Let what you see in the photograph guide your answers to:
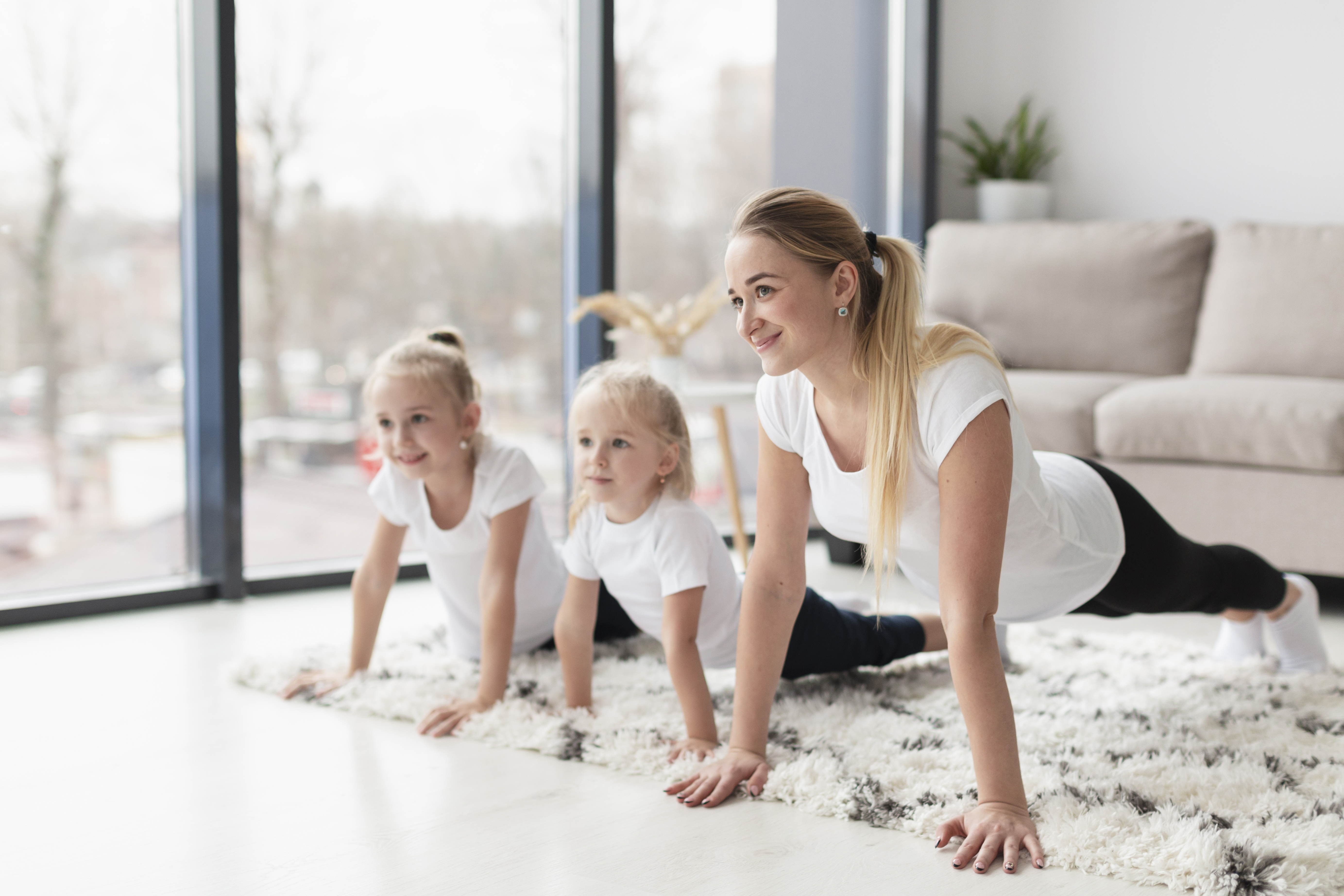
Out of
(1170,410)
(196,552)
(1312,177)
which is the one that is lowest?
(196,552)

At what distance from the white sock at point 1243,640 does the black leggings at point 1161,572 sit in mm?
197

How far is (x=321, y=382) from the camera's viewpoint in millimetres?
2867

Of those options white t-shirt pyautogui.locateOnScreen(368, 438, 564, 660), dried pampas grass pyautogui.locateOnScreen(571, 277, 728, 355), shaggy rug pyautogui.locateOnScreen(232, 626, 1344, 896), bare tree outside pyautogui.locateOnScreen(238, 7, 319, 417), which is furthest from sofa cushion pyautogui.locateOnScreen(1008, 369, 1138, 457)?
bare tree outside pyautogui.locateOnScreen(238, 7, 319, 417)

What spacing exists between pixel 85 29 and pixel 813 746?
2.17 metres

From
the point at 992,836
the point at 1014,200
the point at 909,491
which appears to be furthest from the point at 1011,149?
the point at 992,836

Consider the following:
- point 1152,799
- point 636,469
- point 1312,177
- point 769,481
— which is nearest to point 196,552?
point 636,469

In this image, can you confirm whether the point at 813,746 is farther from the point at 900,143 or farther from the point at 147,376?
the point at 900,143

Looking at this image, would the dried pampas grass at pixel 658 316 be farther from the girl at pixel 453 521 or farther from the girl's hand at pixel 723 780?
the girl's hand at pixel 723 780

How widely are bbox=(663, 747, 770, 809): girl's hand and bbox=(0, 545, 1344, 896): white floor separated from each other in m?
0.02

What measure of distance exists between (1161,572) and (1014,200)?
2.42 metres

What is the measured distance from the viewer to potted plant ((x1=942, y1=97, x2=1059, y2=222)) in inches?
152

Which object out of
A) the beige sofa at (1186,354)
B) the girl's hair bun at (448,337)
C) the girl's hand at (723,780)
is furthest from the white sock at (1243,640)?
the girl's hair bun at (448,337)

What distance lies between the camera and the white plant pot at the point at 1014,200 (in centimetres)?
384

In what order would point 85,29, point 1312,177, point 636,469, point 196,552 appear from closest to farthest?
point 636,469
point 85,29
point 196,552
point 1312,177
